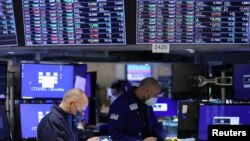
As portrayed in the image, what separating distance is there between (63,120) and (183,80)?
1.25 m

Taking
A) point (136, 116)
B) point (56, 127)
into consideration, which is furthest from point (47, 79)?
point (136, 116)

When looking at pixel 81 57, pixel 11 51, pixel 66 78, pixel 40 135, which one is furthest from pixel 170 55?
pixel 40 135

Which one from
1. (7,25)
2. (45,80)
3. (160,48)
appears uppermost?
(7,25)

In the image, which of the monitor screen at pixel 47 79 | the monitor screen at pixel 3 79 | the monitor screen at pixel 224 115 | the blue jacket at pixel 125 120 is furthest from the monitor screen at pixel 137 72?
the monitor screen at pixel 3 79

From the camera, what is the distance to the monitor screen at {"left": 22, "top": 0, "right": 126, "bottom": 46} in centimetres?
404

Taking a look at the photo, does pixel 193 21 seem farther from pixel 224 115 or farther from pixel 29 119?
pixel 29 119

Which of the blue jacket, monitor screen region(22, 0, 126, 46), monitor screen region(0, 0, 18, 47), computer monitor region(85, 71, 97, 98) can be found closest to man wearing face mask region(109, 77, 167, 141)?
the blue jacket

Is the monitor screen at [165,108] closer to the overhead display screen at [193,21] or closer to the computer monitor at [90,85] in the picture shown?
the computer monitor at [90,85]

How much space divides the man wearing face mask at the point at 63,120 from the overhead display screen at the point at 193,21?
2.96 ft

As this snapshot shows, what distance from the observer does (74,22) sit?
13.5 feet

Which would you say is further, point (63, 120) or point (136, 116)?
point (136, 116)

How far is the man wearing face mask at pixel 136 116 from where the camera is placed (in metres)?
4.35

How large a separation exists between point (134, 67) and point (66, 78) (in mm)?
7164

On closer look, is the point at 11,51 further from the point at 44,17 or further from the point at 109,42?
the point at 109,42
